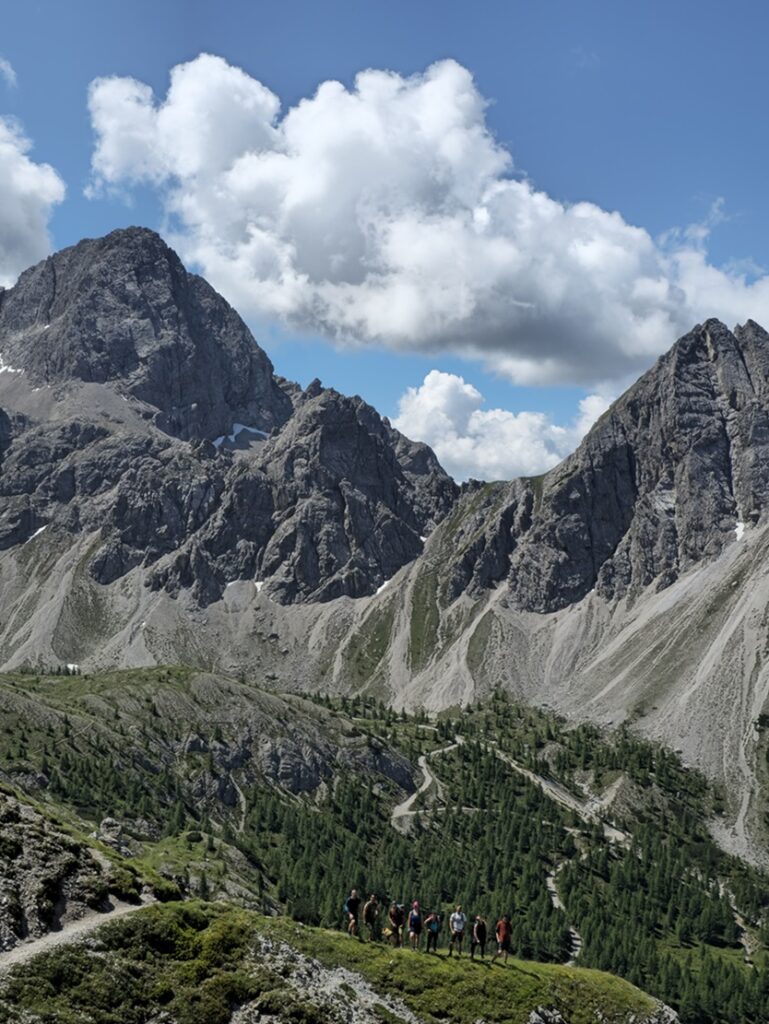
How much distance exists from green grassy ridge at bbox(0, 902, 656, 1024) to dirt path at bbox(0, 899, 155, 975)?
1.86 feet

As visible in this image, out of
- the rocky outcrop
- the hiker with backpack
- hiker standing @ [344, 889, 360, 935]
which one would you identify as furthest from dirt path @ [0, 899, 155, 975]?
the hiker with backpack

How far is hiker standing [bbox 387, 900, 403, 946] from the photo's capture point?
2212 inches

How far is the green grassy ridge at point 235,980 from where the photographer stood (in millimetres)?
44781

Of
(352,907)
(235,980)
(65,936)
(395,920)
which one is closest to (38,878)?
(65,936)

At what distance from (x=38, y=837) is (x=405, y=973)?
74.7ft

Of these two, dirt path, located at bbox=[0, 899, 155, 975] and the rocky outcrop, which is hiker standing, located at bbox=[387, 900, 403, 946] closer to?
dirt path, located at bbox=[0, 899, 155, 975]

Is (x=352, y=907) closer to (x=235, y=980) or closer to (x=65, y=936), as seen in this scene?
(x=235, y=980)

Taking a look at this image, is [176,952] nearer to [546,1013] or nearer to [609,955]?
[546,1013]

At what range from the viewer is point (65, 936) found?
1891 inches

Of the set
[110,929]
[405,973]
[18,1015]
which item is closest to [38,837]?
[110,929]

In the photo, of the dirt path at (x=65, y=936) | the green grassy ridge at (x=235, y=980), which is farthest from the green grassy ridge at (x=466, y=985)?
the dirt path at (x=65, y=936)

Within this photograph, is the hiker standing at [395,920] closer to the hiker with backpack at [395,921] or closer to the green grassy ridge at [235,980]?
the hiker with backpack at [395,921]

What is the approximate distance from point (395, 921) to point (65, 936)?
1931 centimetres

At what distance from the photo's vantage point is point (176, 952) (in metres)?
50.7
